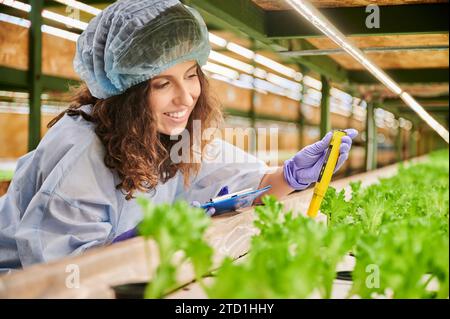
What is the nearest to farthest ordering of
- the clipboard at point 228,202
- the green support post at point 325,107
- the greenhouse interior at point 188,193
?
the greenhouse interior at point 188,193
the clipboard at point 228,202
the green support post at point 325,107

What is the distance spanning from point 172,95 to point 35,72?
1567 millimetres

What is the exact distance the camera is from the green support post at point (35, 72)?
10.3 feet

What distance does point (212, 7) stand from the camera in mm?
1851

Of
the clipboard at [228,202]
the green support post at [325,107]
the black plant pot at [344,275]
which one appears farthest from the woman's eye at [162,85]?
the green support post at [325,107]

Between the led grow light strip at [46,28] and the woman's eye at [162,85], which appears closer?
the woman's eye at [162,85]

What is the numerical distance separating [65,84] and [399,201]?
256cm

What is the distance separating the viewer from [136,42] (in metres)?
1.81

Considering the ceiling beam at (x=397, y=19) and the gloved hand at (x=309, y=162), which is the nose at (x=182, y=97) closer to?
the gloved hand at (x=309, y=162)

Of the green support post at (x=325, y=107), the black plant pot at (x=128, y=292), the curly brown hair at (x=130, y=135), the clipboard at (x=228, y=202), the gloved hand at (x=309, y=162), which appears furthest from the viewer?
the green support post at (x=325, y=107)

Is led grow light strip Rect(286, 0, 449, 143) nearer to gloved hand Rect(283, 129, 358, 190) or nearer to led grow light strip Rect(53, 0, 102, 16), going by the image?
gloved hand Rect(283, 129, 358, 190)

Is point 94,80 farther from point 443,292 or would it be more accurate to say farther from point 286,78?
point 286,78

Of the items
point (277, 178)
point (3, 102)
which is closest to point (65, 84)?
point (3, 102)

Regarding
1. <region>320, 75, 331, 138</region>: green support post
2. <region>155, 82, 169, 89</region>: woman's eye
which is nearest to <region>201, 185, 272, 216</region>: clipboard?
<region>155, 82, 169, 89</region>: woman's eye

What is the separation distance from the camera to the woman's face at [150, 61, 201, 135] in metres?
1.97
